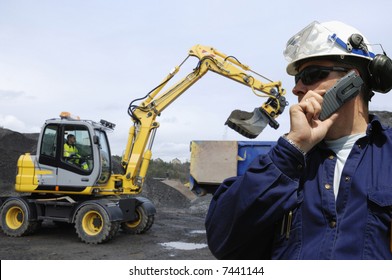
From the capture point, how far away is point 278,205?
5.38 ft

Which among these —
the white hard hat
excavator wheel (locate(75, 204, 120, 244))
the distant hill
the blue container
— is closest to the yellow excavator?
excavator wheel (locate(75, 204, 120, 244))

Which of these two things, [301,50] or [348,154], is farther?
[301,50]

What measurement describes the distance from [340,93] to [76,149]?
31.4 feet

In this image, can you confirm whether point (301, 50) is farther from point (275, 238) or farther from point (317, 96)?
point (275, 238)

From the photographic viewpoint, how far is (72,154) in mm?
10555

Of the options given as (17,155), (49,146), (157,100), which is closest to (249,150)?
(157,100)

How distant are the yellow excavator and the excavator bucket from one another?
0.03 m

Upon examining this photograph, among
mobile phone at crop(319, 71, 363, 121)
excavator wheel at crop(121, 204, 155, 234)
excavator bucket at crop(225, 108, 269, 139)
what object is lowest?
excavator wheel at crop(121, 204, 155, 234)

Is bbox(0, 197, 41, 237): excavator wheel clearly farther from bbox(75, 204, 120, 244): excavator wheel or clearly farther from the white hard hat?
the white hard hat

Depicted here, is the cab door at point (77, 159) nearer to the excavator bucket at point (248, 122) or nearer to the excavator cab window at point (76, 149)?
the excavator cab window at point (76, 149)

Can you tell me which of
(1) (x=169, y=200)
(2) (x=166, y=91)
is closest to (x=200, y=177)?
(2) (x=166, y=91)

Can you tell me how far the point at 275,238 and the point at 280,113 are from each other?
28.8ft

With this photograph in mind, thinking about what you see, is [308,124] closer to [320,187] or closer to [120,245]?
[320,187]

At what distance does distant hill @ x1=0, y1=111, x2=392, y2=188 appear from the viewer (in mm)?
20500
